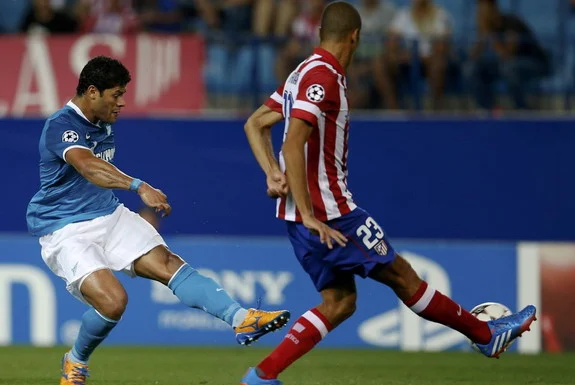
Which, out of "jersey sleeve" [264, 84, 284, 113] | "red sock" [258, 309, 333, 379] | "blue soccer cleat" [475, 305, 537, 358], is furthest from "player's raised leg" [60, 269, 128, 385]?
"blue soccer cleat" [475, 305, 537, 358]

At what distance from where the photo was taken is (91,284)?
750 centimetres

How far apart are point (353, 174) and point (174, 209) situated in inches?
79.0

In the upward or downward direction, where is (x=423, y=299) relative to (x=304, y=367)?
upward

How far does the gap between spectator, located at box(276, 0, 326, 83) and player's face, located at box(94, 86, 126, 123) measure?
595 cm

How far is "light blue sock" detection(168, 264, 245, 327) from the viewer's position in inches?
294

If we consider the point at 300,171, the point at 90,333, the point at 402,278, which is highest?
the point at 300,171

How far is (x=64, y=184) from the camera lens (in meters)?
7.76

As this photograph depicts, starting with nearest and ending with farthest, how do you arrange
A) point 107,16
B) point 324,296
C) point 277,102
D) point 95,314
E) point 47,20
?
point 324,296, point 277,102, point 95,314, point 47,20, point 107,16

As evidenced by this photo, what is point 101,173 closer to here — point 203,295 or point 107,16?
point 203,295

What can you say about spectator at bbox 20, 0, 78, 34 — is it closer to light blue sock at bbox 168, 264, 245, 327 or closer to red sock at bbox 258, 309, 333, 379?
light blue sock at bbox 168, 264, 245, 327

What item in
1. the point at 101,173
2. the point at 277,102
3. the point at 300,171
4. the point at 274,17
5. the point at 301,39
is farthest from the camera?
the point at 274,17

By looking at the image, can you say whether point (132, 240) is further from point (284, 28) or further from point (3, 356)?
point (284, 28)

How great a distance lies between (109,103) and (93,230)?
0.76 meters

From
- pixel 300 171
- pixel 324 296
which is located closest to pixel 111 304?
pixel 324 296
